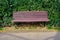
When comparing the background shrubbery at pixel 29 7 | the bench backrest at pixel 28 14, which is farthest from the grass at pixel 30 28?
the bench backrest at pixel 28 14

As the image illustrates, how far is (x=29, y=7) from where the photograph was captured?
9078 millimetres

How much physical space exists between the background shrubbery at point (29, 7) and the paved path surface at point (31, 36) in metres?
1.01

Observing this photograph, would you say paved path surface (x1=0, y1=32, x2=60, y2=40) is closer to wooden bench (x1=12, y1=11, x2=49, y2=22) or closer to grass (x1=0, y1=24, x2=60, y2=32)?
grass (x1=0, y1=24, x2=60, y2=32)

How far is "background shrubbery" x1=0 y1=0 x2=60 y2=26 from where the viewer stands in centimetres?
896

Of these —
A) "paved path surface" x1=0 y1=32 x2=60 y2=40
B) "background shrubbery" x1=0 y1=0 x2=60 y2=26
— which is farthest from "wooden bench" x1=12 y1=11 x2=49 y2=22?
"paved path surface" x1=0 y1=32 x2=60 y2=40

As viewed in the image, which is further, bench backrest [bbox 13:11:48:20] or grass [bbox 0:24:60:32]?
bench backrest [bbox 13:11:48:20]

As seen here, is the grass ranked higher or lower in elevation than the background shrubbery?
lower

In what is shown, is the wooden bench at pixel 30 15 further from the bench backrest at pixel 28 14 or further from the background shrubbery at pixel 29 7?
the background shrubbery at pixel 29 7

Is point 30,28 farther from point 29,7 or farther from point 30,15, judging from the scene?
point 29,7

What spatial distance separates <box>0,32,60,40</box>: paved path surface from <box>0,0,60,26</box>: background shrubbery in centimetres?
101

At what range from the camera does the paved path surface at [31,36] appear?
759cm

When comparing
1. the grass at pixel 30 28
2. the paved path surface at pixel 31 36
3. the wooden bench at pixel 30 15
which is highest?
the wooden bench at pixel 30 15

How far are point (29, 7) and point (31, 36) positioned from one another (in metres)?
1.64

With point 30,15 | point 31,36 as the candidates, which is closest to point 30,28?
point 30,15
